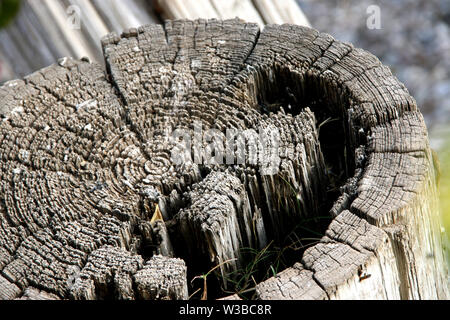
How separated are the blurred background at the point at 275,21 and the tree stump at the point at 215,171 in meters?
0.33

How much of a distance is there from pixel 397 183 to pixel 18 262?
1.27 meters

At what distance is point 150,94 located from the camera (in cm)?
236

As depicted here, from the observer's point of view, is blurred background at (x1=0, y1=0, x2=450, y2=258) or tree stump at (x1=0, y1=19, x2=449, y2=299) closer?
tree stump at (x1=0, y1=19, x2=449, y2=299)

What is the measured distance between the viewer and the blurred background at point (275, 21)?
140 inches

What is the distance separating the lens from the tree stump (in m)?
1.78

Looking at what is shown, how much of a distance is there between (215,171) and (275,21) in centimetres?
196

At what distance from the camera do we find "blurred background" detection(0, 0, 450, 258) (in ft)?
11.7

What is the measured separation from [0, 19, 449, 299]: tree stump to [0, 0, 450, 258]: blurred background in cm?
33

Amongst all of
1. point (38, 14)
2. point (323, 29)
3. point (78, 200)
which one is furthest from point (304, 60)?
point (323, 29)

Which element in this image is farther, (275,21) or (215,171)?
(275,21)

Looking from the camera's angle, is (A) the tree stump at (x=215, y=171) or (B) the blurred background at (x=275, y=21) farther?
(B) the blurred background at (x=275, y=21)

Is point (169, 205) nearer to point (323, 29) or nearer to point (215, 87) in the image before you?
point (215, 87)

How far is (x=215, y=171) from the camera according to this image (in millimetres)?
2057
